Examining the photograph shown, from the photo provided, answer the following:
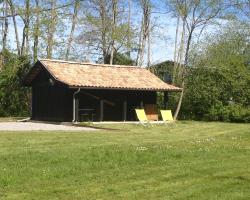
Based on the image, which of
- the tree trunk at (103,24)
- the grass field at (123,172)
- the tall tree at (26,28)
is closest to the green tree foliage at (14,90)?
the tall tree at (26,28)

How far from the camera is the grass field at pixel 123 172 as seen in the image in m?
7.80

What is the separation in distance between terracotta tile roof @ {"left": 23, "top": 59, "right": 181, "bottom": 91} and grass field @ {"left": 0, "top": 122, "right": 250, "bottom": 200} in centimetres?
1356

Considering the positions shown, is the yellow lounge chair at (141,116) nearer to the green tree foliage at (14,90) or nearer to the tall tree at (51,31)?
the green tree foliage at (14,90)

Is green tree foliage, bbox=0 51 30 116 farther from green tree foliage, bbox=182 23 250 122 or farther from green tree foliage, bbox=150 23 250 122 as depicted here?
green tree foliage, bbox=182 23 250 122

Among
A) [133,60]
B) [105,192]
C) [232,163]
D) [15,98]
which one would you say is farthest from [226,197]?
[133,60]

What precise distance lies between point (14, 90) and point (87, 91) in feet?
30.4

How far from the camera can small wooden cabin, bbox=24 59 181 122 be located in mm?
27953

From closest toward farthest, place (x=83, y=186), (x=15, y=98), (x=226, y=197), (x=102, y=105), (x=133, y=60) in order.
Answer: (x=226, y=197)
(x=83, y=186)
(x=102, y=105)
(x=15, y=98)
(x=133, y=60)

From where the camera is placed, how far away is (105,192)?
308 inches

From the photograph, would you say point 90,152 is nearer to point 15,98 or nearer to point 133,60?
point 15,98

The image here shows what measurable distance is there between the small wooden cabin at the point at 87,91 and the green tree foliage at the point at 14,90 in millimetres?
5183

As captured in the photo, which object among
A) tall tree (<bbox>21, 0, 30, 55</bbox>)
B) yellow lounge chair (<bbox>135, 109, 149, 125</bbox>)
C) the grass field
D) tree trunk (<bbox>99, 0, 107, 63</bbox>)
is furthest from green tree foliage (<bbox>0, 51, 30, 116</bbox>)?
the grass field

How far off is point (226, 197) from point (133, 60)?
3819 cm

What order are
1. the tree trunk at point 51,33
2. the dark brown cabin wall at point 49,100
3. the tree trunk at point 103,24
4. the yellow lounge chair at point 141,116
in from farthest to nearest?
the tree trunk at point 103,24 < the tree trunk at point 51,33 < the dark brown cabin wall at point 49,100 < the yellow lounge chair at point 141,116
